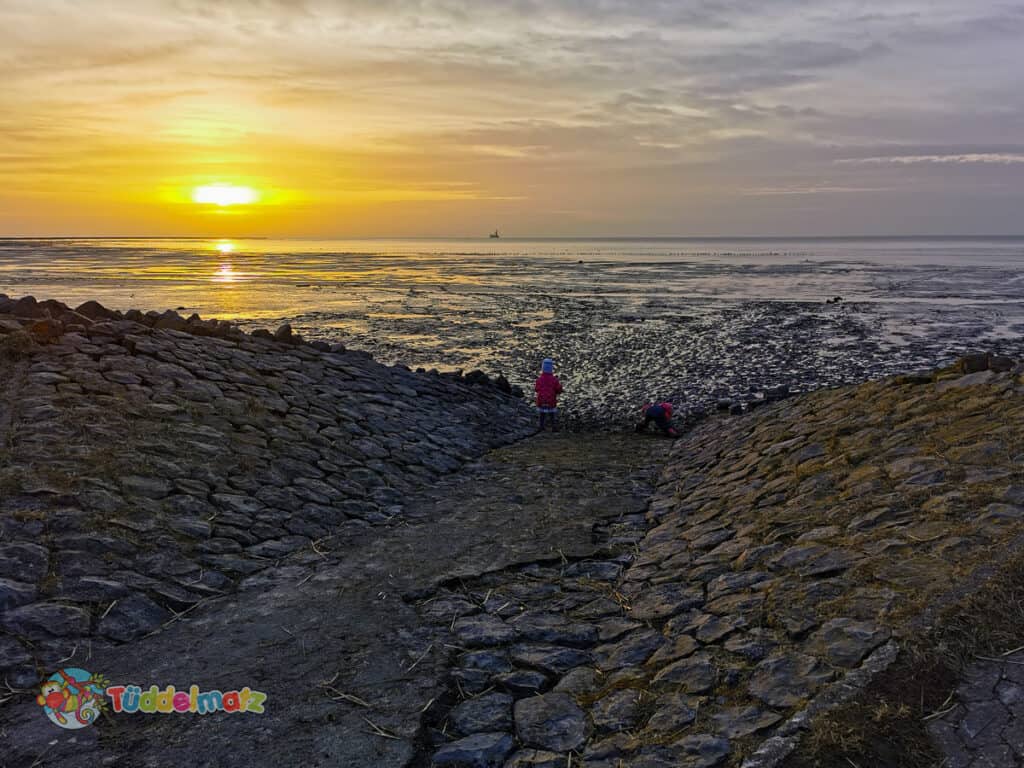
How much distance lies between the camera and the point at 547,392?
47.5 feet

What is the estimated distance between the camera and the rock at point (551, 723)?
4.44m

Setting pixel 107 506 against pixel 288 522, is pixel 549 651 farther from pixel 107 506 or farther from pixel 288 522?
pixel 107 506

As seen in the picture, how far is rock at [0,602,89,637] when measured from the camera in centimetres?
552

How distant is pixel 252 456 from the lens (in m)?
9.16

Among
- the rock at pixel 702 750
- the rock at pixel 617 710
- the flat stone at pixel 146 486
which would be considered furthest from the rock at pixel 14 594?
the rock at pixel 702 750

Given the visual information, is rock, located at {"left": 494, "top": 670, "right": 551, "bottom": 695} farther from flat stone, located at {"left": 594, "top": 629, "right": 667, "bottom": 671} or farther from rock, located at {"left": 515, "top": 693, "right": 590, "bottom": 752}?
flat stone, located at {"left": 594, "top": 629, "right": 667, "bottom": 671}

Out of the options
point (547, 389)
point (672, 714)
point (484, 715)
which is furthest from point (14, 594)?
point (547, 389)

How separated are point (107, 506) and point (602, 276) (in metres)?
57.6

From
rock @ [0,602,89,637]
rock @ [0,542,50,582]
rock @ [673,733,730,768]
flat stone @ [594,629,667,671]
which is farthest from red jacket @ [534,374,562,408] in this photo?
rock @ [673,733,730,768]

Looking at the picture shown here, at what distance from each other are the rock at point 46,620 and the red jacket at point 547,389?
979 centimetres

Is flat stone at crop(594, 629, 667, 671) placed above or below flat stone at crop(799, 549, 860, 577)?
below

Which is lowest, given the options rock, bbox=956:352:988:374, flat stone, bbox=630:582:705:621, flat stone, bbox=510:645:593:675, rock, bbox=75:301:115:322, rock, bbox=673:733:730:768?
flat stone, bbox=510:645:593:675

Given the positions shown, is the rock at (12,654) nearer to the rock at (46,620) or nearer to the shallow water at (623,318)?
the rock at (46,620)

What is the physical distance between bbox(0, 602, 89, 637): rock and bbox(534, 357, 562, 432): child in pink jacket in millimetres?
9776
